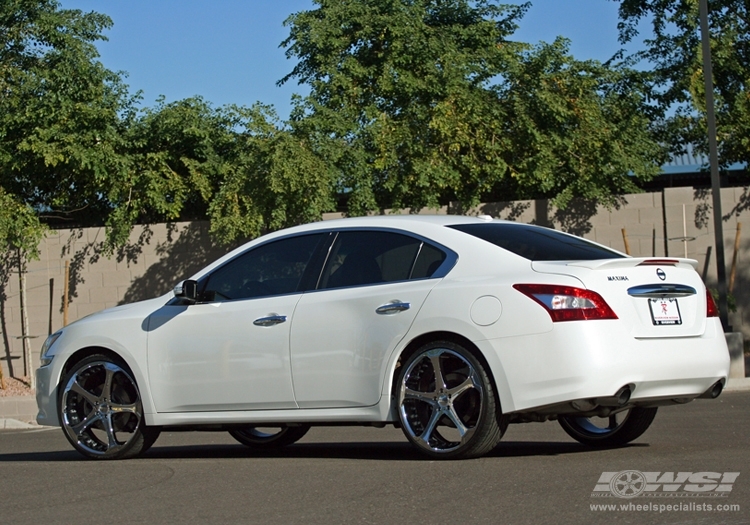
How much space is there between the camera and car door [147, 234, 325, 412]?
741cm

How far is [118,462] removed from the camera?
7.70 m

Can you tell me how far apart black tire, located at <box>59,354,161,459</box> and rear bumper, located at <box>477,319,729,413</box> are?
109 inches

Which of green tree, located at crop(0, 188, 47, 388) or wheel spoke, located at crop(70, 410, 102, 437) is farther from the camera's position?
green tree, located at crop(0, 188, 47, 388)

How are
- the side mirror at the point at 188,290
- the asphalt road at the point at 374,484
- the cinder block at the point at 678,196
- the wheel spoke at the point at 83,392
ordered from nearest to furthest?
the asphalt road at the point at 374,484 < the side mirror at the point at 188,290 < the wheel spoke at the point at 83,392 < the cinder block at the point at 678,196

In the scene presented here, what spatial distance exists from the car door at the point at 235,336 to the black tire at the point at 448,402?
0.89 m

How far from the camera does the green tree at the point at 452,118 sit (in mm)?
18031

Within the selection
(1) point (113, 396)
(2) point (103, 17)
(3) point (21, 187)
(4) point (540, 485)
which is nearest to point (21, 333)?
(3) point (21, 187)

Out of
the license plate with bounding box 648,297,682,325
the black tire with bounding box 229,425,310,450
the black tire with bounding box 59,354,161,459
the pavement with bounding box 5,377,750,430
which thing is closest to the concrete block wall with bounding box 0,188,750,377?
the pavement with bounding box 5,377,750,430

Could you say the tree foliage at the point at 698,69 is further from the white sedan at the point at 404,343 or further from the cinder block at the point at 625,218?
the white sedan at the point at 404,343

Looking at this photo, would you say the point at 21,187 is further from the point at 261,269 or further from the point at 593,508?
the point at 593,508

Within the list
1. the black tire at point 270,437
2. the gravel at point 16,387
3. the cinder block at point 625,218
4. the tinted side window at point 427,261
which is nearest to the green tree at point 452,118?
the cinder block at point 625,218

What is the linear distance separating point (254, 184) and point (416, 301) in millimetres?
10946

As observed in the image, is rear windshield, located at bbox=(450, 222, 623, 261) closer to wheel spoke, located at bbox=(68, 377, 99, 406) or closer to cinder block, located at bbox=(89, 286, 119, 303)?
wheel spoke, located at bbox=(68, 377, 99, 406)

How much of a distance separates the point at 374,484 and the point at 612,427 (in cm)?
237
